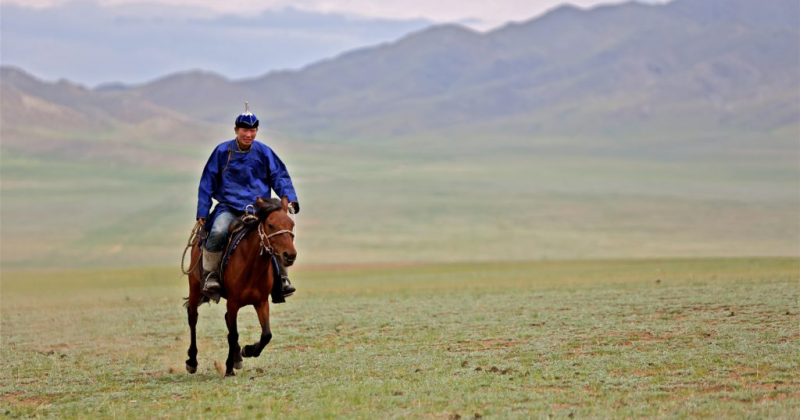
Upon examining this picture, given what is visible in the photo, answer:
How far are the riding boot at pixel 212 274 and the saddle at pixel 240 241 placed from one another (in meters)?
0.05

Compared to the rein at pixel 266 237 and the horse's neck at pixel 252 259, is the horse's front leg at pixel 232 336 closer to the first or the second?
the horse's neck at pixel 252 259

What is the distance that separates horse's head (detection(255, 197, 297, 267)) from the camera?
395 inches

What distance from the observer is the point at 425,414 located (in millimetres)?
8469

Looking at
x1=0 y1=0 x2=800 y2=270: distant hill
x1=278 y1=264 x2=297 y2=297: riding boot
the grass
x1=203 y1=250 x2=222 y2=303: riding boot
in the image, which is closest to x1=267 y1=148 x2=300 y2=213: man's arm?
x1=278 y1=264 x2=297 y2=297: riding boot

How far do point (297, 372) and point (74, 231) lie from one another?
56966 mm

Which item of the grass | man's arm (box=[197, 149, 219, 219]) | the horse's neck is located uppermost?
man's arm (box=[197, 149, 219, 219])

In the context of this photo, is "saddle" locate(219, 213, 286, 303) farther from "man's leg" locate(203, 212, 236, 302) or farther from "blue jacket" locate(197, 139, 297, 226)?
"blue jacket" locate(197, 139, 297, 226)

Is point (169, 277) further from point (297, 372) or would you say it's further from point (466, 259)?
point (297, 372)

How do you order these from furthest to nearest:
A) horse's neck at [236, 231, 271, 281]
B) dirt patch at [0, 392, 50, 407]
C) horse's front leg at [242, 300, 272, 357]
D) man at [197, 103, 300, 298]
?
man at [197, 103, 300, 298] < horse's front leg at [242, 300, 272, 357] < horse's neck at [236, 231, 271, 281] < dirt patch at [0, 392, 50, 407]

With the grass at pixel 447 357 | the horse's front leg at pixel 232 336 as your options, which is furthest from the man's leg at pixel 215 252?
the grass at pixel 447 357

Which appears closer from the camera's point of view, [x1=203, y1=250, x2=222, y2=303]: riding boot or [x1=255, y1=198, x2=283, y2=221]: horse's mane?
[x1=255, y1=198, x2=283, y2=221]: horse's mane

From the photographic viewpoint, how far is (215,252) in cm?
1106

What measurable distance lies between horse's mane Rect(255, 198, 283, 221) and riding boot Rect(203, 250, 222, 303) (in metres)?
0.88

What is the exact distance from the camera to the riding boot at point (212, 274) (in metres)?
10.9
